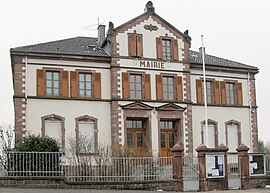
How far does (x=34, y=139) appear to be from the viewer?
25797 millimetres

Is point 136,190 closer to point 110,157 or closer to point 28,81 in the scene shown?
point 110,157

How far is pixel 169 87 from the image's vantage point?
119 ft

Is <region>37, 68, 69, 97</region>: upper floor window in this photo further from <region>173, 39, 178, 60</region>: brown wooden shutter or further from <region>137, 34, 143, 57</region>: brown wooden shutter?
<region>173, 39, 178, 60</region>: brown wooden shutter

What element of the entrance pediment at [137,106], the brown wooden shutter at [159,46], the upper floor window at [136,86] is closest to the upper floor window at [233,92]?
the brown wooden shutter at [159,46]

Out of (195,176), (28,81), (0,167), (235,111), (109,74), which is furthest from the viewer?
(235,111)

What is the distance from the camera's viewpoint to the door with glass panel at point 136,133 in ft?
115

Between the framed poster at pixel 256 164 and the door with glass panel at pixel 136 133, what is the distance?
9748mm

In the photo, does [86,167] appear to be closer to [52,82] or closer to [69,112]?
[69,112]

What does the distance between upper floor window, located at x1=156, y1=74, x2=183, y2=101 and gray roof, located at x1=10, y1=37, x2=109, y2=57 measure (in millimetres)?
4405

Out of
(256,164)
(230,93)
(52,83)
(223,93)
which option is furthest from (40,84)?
(230,93)

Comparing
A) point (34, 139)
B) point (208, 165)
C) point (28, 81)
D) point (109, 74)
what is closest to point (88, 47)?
point (109, 74)

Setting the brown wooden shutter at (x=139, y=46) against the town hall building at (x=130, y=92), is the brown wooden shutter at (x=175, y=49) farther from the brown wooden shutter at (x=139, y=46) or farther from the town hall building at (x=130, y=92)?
the brown wooden shutter at (x=139, y=46)

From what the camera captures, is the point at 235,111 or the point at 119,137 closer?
the point at 119,137

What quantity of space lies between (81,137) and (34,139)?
7473 mm
